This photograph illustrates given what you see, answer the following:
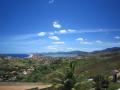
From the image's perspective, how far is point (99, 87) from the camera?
28359 mm

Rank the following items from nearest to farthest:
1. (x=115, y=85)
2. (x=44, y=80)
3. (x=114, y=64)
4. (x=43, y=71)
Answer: (x=115, y=85)
(x=114, y=64)
(x=44, y=80)
(x=43, y=71)

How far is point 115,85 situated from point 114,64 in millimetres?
16528

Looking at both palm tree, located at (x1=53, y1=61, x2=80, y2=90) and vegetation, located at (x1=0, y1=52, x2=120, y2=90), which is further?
vegetation, located at (x1=0, y1=52, x2=120, y2=90)

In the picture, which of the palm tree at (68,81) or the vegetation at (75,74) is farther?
the vegetation at (75,74)

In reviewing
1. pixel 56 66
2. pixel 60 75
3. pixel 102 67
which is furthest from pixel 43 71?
pixel 60 75

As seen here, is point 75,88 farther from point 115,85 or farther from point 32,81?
point 32,81

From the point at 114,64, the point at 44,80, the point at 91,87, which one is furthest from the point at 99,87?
the point at 44,80

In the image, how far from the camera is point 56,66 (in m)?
59.6

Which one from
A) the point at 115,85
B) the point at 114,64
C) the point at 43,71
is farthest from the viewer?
the point at 43,71

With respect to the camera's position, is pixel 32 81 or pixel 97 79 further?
pixel 32 81

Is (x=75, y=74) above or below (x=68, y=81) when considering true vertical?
above

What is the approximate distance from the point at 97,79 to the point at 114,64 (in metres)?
17.1

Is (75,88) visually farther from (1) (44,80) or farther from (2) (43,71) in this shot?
(2) (43,71)

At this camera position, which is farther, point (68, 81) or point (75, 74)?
point (75, 74)
